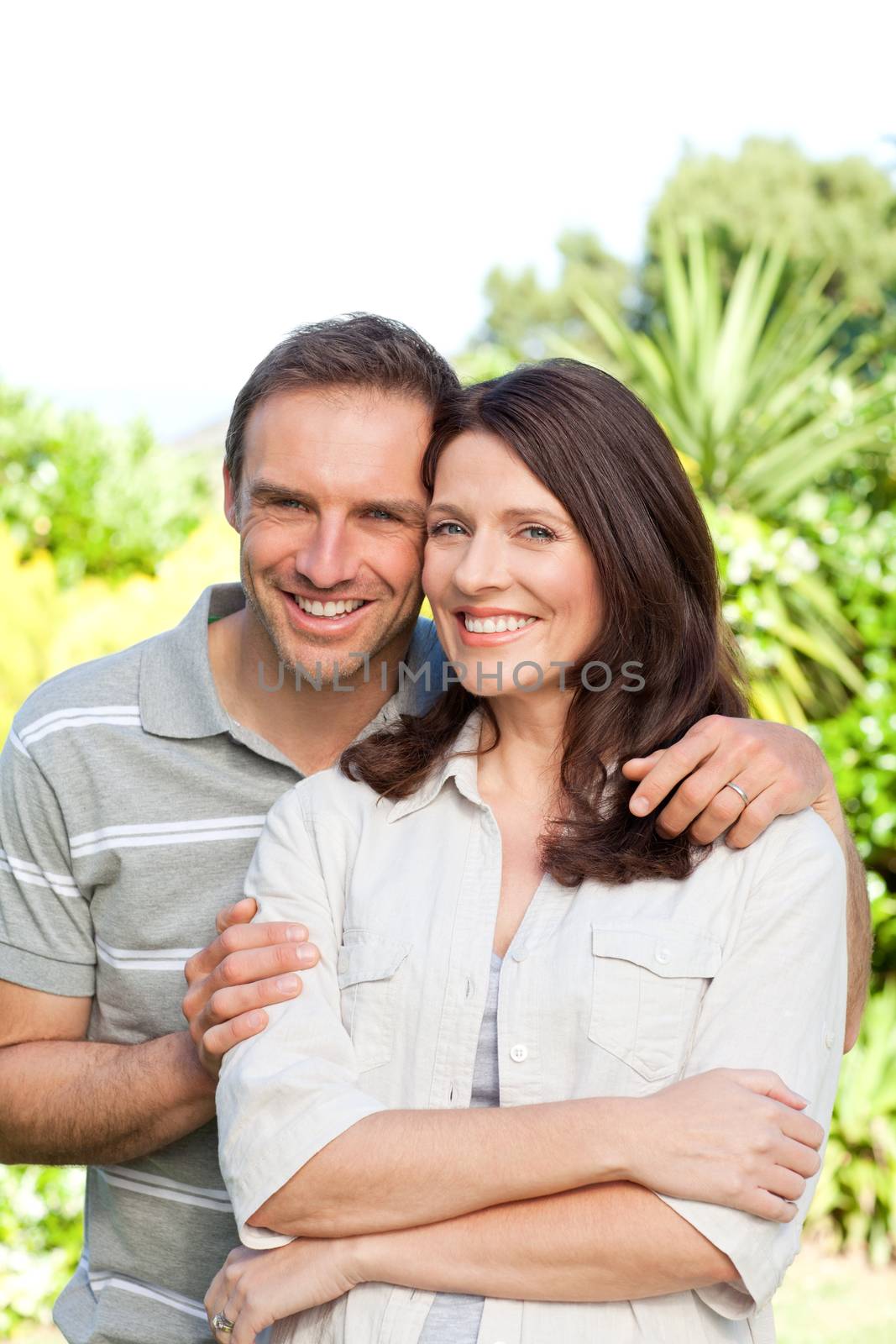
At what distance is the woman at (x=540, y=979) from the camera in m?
1.80

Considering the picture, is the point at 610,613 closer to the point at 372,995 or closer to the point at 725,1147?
the point at 372,995

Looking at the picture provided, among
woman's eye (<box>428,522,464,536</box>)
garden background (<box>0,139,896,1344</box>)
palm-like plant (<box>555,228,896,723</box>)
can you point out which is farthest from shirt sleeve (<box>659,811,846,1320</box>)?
palm-like plant (<box>555,228,896,723</box>)

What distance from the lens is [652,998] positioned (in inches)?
76.6

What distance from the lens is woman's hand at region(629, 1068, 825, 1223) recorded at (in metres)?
1.77

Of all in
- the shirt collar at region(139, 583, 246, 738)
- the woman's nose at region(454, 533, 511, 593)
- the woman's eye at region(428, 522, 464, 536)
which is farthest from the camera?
the shirt collar at region(139, 583, 246, 738)

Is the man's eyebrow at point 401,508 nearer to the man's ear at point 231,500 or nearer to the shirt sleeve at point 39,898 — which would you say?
the man's ear at point 231,500

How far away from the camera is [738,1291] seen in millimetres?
1863

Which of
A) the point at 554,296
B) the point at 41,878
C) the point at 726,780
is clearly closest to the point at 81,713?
the point at 41,878

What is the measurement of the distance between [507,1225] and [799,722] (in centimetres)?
419

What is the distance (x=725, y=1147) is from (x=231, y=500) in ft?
5.51

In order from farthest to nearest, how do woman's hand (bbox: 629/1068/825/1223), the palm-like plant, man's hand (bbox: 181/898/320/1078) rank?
the palm-like plant → man's hand (bbox: 181/898/320/1078) → woman's hand (bbox: 629/1068/825/1223)

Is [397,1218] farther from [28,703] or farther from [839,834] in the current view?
[28,703]

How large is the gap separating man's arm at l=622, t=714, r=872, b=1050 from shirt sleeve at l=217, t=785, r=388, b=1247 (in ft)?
1.77

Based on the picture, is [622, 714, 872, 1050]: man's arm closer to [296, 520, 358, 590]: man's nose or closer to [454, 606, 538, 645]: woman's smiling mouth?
[454, 606, 538, 645]: woman's smiling mouth
